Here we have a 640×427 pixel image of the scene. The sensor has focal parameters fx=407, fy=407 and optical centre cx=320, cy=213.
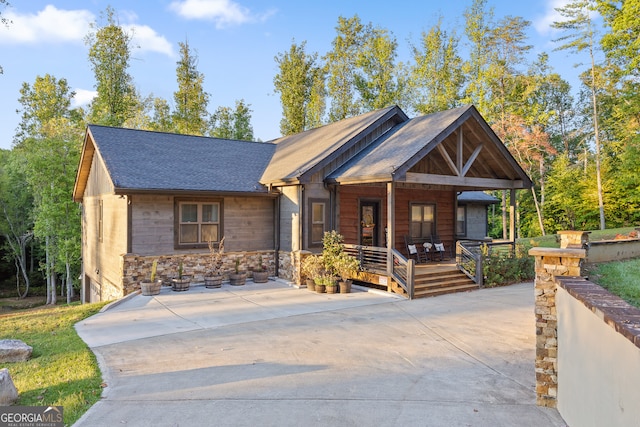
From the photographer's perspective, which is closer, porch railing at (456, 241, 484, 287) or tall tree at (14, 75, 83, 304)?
porch railing at (456, 241, 484, 287)

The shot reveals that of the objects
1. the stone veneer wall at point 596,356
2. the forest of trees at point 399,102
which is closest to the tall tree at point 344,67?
the forest of trees at point 399,102

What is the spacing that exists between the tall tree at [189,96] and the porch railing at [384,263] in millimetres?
21641

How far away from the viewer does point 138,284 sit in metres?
11.4

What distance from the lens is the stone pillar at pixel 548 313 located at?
4.62 metres

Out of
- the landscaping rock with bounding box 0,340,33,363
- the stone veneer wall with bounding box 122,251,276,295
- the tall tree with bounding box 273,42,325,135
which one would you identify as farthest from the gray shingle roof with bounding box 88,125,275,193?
the tall tree with bounding box 273,42,325,135

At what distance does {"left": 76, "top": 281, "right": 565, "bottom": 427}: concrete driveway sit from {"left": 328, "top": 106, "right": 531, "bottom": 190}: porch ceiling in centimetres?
350

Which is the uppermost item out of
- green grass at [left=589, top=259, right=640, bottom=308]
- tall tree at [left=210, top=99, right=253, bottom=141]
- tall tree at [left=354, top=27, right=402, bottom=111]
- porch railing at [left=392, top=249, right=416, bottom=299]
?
tall tree at [left=354, top=27, right=402, bottom=111]

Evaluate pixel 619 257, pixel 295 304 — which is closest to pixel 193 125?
pixel 295 304

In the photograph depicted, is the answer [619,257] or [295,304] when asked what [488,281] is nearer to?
[619,257]

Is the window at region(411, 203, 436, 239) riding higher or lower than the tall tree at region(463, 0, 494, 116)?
lower

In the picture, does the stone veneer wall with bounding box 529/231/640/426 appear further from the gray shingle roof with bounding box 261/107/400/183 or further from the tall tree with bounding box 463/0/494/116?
the tall tree with bounding box 463/0/494/116

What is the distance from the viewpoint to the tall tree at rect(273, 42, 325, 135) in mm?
29891

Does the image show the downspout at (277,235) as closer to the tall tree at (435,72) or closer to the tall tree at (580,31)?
the tall tree at (435,72)

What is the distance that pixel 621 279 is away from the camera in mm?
6805
